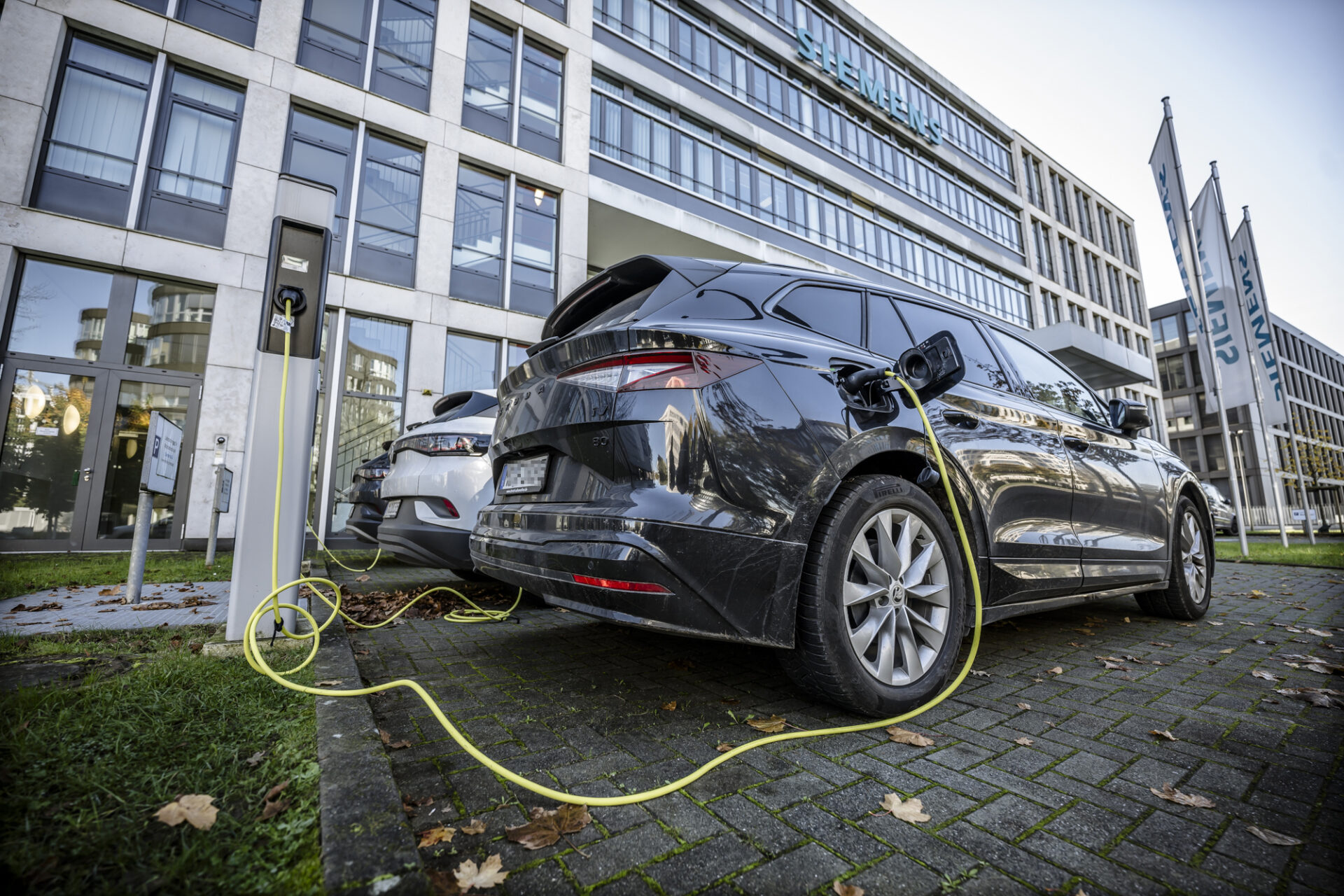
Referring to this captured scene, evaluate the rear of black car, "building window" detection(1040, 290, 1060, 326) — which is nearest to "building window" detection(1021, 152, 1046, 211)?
"building window" detection(1040, 290, 1060, 326)

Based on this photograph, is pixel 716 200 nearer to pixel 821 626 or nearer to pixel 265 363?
pixel 265 363

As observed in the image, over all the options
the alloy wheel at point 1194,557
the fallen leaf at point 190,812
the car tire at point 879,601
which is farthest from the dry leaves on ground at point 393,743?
the alloy wheel at point 1194,557

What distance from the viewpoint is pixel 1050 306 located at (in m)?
30.4

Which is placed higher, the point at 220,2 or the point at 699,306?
the point at 220,2

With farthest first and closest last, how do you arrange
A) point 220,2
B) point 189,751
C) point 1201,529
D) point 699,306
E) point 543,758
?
point 220,2
point 1201,529
point 699,306
point 543,758
point 189,751

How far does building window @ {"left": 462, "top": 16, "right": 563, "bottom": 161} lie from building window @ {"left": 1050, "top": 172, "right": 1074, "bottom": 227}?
102 feet

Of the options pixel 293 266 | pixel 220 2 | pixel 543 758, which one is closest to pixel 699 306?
pixel 543 758

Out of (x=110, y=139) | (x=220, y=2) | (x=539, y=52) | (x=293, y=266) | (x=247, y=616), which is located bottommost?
(x=247, y=616)

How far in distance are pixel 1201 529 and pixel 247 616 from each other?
636 cm

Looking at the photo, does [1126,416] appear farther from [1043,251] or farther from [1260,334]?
[1043,251]

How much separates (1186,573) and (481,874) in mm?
5062

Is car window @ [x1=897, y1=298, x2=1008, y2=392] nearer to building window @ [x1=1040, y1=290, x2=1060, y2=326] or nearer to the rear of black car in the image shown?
the rear of black car

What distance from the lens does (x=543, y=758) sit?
1.80m

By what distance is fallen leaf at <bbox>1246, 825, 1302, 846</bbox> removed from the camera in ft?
4.68
